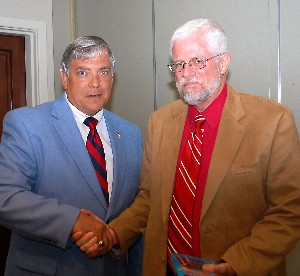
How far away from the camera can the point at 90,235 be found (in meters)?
1.67

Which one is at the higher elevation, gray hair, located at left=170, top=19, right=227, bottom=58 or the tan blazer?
gray hair, located at left=170, top=19, right=227, bottom=58

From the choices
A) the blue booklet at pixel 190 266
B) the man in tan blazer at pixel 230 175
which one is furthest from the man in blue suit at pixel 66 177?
the blue booklet at pixel 190 266

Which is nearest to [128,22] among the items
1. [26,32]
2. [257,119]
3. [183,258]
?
[26,32]

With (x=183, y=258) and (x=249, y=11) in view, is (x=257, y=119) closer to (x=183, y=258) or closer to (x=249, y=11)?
(x=183, y=258)

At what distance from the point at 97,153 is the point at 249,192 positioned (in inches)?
31.4

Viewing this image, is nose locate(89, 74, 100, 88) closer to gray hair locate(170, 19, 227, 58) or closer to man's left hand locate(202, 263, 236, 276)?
gray hair locate(170, 19, 227, 58)

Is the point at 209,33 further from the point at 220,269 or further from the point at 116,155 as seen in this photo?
the point at 220,269

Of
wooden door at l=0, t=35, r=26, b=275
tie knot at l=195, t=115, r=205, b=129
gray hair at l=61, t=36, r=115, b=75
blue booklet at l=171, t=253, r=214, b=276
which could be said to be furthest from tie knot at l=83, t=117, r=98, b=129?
wooden door at l=0, t=35, r=26, b=275

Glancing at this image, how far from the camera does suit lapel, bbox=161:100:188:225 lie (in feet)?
5.53

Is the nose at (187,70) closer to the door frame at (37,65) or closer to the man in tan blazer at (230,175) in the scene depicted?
the man in tan blazer at (230,175)

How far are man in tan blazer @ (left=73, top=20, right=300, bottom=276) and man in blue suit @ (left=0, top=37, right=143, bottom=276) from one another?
18 cm

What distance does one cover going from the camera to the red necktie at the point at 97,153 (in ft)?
6.23

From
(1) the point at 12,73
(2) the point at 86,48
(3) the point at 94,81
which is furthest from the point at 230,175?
(1) the point at 12,73

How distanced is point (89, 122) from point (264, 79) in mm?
1118
